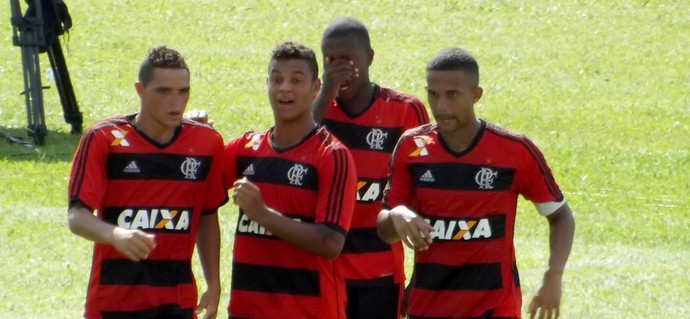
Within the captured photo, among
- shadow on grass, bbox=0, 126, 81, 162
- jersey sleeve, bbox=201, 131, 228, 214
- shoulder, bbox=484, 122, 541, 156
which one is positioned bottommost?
shadow on grass, bbox=0, 126, 81, 162

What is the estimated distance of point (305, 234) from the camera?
243 inches

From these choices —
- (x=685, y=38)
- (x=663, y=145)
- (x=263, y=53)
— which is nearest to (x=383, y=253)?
(x=663, y=145)

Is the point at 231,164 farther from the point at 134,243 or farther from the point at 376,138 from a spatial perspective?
the point at 376,138

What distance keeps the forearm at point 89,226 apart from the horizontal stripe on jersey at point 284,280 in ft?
2.54

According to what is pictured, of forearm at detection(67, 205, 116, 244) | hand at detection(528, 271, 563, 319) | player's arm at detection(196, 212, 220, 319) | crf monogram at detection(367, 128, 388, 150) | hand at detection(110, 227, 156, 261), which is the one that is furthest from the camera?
crf monogram at detection(367, 128, 388, 150)

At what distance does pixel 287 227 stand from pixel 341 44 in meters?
1.82

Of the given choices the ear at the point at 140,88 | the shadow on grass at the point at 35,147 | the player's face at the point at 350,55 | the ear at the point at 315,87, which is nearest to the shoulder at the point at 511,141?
the ear at the point at 315,87

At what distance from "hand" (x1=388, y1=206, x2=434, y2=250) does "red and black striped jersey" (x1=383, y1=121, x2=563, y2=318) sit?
397 millimetres

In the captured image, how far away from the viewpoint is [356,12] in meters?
26.2

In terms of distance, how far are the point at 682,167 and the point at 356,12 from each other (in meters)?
10.2

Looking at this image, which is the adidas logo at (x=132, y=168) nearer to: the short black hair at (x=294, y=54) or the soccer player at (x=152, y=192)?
the soccer player at (x=152, y=192)

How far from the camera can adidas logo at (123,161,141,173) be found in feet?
21.0

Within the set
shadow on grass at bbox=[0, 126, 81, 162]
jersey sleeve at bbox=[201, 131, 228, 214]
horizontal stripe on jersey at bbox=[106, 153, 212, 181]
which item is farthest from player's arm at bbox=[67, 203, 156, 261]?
shadow on grass at bbox=[0, 126, 81, 162]

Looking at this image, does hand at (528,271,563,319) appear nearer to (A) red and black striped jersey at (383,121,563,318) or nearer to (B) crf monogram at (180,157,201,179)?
(A) red and black striped jersey at (383,121,563,318)
